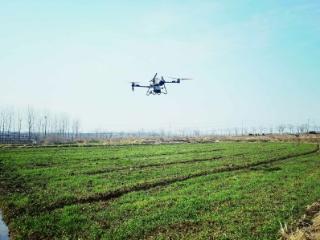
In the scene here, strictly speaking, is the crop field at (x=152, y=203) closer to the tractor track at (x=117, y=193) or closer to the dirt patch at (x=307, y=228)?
the tractor track at (x=117, y=193)

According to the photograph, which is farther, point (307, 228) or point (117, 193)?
point (117, 193)

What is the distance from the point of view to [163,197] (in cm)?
2411

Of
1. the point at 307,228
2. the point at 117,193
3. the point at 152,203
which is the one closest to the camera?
the point at 307,228

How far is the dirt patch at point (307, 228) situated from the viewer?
1477cm

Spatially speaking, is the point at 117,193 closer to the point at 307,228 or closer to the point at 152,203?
the point at 152,203

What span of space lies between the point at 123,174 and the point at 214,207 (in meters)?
14.5

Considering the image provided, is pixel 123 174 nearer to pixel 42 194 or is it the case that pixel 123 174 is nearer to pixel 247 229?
pixel 42 194

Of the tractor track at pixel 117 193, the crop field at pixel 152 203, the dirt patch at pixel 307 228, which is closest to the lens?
the dirt patch at pixel 307 228

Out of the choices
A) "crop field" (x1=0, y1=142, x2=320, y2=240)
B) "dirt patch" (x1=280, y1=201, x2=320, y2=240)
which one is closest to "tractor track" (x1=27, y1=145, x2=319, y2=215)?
"crop field" (x1=0, y1=142, x2=320, y2=240)

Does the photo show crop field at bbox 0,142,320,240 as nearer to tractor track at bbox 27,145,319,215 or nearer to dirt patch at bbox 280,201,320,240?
tractor track at bbox 27,145,319,215

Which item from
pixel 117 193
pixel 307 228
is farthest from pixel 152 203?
pixel 307 228

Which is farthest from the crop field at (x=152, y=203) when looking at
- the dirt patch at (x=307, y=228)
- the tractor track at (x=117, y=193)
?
the dirt patch at (x=307, y=228)

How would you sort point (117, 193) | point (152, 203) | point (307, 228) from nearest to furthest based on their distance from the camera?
point (307, 228)
point (152, 203)
point (117, 193)

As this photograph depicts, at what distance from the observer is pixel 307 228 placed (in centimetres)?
1641
